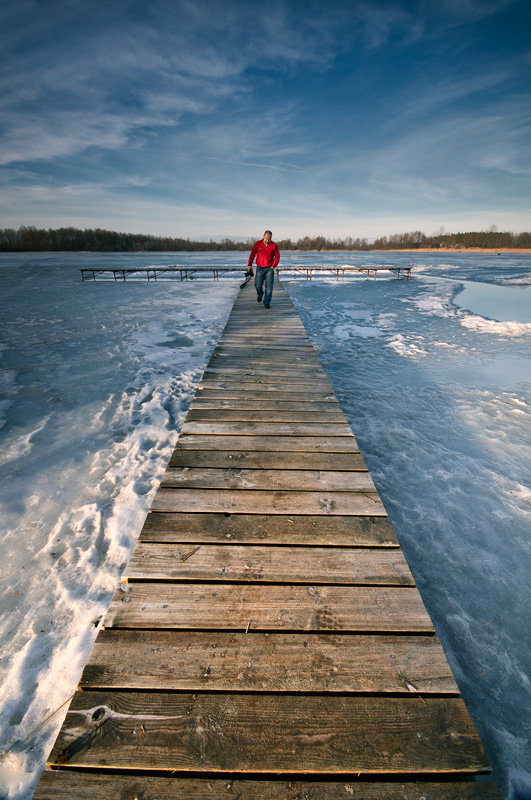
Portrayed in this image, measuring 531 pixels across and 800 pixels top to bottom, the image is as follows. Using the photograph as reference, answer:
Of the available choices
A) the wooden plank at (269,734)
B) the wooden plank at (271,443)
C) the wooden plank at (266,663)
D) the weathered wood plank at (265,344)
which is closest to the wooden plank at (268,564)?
the wooden plank at (266,663)

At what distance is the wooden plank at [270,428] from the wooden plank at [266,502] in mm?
772

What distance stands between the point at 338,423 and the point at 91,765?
8.60 ft

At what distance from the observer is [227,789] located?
1.04 m

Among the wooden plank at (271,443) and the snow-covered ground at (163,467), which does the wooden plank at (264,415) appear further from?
the snow-covered ground at (163,467)

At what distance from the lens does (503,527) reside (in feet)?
9.27

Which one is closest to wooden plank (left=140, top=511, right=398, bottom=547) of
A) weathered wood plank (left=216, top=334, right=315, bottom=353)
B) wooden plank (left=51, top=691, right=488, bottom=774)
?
wooden plank (left=51, top=691, right=488, bottom=774)

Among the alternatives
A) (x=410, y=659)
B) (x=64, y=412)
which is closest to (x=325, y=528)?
(x=410, y=659)

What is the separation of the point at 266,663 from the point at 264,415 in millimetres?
2146

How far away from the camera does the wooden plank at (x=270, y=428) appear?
2969 millimetres

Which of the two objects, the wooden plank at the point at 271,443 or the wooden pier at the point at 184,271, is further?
the wooden pier at the point at 184,271

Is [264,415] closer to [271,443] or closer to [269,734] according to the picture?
[271,443]

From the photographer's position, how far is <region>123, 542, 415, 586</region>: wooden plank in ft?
5.53

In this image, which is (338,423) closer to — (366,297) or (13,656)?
(13,656)

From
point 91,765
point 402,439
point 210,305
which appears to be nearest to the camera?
point 91,765
